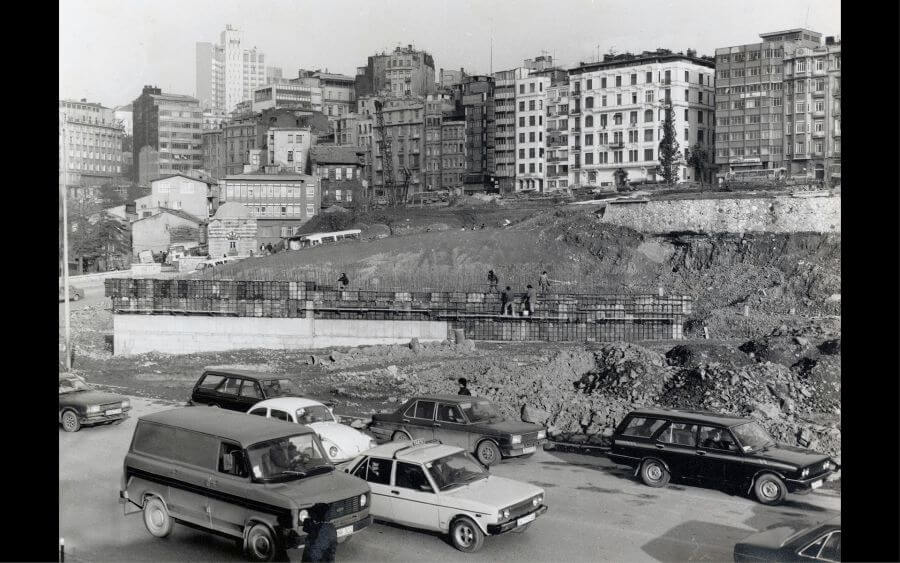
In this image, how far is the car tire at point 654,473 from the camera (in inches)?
433

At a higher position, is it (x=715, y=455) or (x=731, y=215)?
(x=731, y=215)

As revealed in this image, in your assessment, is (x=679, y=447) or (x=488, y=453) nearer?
(x=679, y=447)

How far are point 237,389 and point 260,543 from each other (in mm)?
5229

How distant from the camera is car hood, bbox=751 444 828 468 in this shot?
33.5 feet

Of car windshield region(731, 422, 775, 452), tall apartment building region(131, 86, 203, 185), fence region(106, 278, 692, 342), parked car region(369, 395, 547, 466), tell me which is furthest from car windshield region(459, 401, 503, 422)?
tall apartment building region(131, 86, 203, 185)

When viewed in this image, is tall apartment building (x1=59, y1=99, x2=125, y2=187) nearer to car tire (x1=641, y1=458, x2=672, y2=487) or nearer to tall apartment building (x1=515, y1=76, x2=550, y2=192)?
car tire (x1=641, y1=458, x2=672, y2=487)

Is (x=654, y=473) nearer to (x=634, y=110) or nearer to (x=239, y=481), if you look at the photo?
(x=239, y=481)

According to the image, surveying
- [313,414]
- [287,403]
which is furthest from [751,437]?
[287,403]

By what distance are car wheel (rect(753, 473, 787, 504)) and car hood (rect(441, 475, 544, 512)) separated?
320 cm

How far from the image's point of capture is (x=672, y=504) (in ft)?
34.1

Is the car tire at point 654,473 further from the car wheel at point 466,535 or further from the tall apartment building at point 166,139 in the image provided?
the tall apartment building at point 166,139

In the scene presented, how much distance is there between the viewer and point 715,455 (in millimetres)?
10656
